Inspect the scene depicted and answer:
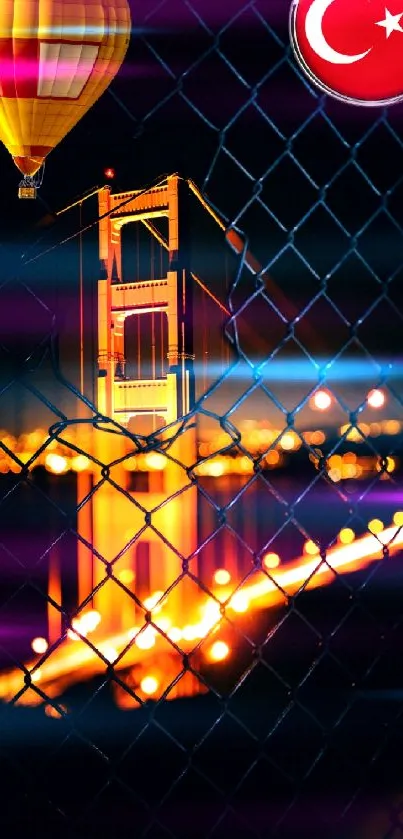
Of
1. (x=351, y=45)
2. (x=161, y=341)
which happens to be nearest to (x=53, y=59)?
(x=351, y=45)

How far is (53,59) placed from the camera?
1366mm

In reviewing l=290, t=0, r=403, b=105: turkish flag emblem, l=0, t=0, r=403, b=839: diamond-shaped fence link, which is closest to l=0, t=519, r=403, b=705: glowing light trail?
l=0, t=0, r=403, b=839: diamond-shaped fence link

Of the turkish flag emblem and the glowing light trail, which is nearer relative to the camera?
the turkish flag emblem

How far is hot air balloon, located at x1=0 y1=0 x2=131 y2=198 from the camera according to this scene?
4.04 ft

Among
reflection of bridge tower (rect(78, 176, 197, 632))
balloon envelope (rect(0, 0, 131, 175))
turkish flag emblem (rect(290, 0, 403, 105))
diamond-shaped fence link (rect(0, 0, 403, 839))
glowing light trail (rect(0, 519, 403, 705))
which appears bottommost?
diamond-shaped fence link (rect(0, 0, 403, 839))

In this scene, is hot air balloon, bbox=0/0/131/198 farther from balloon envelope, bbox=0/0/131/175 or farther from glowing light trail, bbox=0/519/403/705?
glowing light trail, bbox=0/519/403/705

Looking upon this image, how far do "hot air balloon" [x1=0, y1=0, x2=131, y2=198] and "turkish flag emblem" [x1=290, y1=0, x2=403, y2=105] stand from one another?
0.24m

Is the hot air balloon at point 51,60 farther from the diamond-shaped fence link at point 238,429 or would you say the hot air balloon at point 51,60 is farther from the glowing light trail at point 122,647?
the glowing light trail at point 122,647

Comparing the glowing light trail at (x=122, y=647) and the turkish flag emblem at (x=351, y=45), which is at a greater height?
the glowing light trail at (x=122, y=647)

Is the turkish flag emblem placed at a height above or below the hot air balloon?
below

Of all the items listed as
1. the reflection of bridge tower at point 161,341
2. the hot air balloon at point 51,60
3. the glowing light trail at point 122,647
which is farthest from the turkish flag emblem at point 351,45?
the reflection of bridge tower at point 161,341

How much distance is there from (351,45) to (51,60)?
730 mm

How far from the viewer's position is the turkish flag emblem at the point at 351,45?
0.78 meters

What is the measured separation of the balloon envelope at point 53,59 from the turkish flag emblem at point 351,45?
0.24 meters
